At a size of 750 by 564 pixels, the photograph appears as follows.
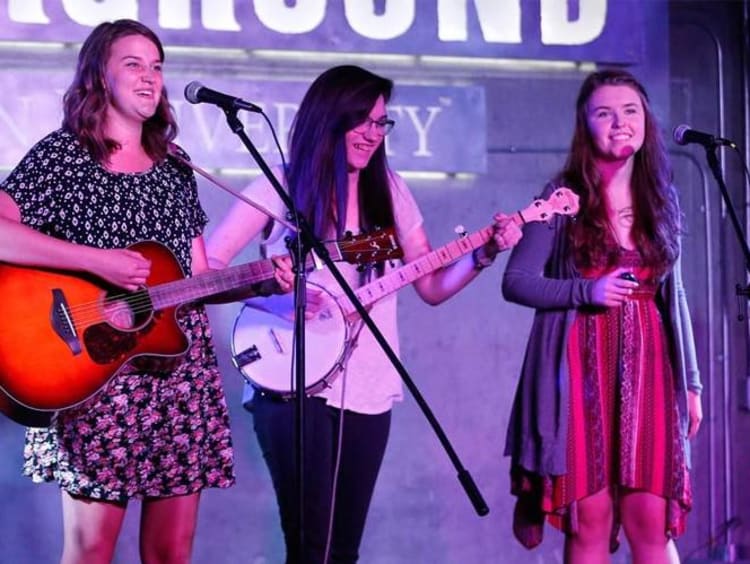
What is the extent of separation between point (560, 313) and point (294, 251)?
0.94 metres

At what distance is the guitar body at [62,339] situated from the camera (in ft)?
9.45

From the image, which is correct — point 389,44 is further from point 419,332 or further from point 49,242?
point 49,242

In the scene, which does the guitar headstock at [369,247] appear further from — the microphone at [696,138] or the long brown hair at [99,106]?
the microphone at [696,138]

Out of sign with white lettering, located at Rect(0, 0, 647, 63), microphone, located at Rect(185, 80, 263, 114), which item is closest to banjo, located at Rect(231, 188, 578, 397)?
microphone, located at Rect(185, 80, 263, 114)

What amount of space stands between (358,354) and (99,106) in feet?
3.44

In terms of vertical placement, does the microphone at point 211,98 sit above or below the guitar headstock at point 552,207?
above

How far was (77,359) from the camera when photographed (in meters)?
2.93

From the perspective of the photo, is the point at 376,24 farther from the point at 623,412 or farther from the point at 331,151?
the point at 623,412

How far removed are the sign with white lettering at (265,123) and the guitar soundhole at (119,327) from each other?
1.81 m

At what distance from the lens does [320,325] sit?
3529 mm

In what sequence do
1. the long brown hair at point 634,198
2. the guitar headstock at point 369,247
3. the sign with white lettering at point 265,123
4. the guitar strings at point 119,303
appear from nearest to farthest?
1. the guitar strings at point 119,303
2. the guitar headstock at point 369,247
3. the long brown hair at point 634,198
4. the sign with white lettering at point 265,123

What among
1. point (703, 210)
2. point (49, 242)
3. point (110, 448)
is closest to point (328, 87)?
point (49, 242)

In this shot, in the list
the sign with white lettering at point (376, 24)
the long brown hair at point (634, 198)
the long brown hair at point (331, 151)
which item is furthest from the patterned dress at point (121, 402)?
the sign with white lettering at point (376, 24)

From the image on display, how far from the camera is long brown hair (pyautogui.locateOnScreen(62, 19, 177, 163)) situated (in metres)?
3.05
